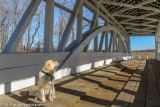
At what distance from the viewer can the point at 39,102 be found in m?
2.13

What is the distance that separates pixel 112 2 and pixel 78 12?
3.69 metres

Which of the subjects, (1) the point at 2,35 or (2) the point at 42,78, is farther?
(1) the point at 2,35

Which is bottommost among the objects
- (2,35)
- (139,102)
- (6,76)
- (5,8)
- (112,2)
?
(139,102)

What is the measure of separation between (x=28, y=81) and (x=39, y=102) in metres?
1.35

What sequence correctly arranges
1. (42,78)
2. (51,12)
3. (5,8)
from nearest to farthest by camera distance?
(42,78) < (51,12) < (5,8)

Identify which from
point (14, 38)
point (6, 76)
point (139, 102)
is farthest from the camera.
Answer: point (14, 38)

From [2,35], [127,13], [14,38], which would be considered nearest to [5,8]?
[2,35]

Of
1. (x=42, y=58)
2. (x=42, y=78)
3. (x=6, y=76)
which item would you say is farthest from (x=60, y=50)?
(x=42, y=78)

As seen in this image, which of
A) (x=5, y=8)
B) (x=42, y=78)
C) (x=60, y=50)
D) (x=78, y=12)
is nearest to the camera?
(x=42, y=78)

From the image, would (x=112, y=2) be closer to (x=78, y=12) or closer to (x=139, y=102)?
(x=78, y=12)

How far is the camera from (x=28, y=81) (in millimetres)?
3301

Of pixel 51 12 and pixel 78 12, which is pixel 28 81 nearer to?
pixel 51 12

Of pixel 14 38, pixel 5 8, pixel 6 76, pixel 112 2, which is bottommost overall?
pixel 6 76

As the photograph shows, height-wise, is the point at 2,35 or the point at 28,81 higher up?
the point at 2,35
